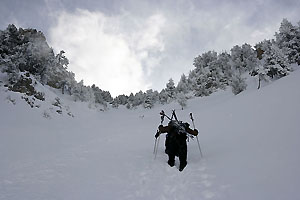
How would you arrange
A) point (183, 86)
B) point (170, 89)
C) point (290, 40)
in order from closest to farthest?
point (290, 40) < point (183, 86) < point (170, 89)

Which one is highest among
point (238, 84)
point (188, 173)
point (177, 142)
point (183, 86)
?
Result: point (183, 86)

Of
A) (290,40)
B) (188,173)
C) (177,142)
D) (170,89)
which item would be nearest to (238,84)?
(290,40)

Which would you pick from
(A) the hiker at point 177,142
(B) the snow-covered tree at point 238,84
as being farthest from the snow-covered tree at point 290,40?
(A) the hiker at point 177,142

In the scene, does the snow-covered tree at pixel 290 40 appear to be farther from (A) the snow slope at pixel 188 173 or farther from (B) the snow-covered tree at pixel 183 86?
(A) the snow slope at pixel 188 173

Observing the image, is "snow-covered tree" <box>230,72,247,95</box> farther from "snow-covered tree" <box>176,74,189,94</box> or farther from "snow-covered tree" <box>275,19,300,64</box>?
"snow-covered tree" <box>176,74,189,94</box>

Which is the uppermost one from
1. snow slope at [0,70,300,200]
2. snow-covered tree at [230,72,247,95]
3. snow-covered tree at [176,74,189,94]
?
snow-covered tree at [176,74,189,94]

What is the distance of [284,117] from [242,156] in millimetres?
2737

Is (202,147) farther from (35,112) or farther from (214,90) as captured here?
(214,90)

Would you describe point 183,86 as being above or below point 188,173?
above

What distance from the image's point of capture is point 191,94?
170 feet

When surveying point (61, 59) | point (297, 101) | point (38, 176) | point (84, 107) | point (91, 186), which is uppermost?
point (61, 59)

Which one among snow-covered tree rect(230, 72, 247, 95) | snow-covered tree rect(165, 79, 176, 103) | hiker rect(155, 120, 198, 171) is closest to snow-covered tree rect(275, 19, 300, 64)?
snow-covered tree rect(230, 72, 247, 95)

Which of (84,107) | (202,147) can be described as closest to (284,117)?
(202,147)

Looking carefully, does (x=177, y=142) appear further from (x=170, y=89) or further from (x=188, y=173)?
(x=170, y=89)
